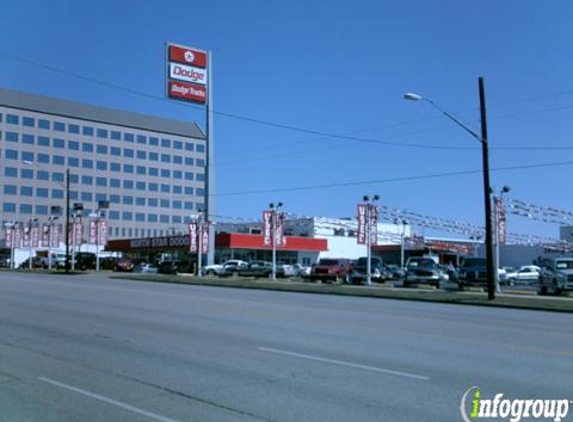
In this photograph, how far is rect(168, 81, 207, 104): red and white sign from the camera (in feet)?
193

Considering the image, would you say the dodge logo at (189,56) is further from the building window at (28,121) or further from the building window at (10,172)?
the building window at (10,172)

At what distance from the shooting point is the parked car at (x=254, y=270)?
59737mm

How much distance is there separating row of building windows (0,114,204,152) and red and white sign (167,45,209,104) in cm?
7258

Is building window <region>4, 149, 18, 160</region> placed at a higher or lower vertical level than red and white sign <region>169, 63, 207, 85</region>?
higher

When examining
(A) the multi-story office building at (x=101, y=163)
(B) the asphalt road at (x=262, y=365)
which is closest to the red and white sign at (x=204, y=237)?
(B) the asphalt road at (x=262, y=365)

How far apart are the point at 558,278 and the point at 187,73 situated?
36730mm

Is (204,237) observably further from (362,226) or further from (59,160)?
(59,160)

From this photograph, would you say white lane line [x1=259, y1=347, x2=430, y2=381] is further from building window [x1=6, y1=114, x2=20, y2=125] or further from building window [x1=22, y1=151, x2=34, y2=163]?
building window [x1=22, y1=151, x2=34, y2=163]

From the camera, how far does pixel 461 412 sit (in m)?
7.49

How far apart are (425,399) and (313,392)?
137cm

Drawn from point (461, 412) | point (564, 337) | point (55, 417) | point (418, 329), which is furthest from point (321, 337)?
point (55, 417)

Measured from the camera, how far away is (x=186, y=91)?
59.4m

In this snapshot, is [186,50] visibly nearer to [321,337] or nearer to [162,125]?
[321,337]

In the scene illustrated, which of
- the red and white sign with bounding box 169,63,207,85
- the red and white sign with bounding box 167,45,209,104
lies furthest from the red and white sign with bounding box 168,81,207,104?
the red and white sign with bounding box 169,63,207,85
